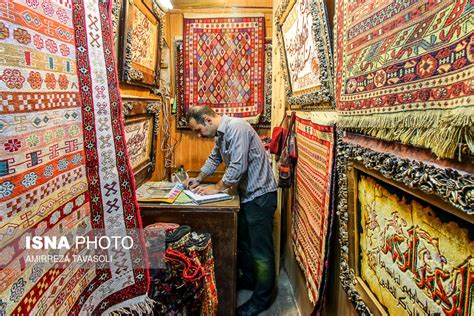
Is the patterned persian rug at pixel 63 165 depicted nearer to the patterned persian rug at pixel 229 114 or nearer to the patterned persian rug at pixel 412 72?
the patterned persian rug at pixel 412 72

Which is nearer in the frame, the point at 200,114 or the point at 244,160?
the point at 244,160

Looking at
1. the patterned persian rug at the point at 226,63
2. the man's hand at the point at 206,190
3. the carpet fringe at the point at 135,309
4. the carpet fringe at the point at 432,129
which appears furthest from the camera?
the patterned persian rug at the point at 226,63

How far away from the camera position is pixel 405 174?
81 centimetres

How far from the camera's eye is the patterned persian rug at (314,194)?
5.14 ft

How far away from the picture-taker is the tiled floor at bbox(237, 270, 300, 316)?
2.68 metres

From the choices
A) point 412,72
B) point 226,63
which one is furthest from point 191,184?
point 412,72

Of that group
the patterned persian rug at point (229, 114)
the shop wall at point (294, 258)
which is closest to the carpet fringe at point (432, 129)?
the shop wall at point (294, 258)

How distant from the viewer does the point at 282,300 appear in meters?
2.85

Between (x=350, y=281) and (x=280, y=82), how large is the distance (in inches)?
87.5

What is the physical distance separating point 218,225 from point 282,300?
108 centimetres

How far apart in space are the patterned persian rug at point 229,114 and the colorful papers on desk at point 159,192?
108 cm

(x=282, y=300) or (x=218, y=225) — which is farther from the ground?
(x=218, y=225)

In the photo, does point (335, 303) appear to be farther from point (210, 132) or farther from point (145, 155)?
point (145, 155)

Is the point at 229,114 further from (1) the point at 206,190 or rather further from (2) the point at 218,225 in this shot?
(2) the point at 218,225
